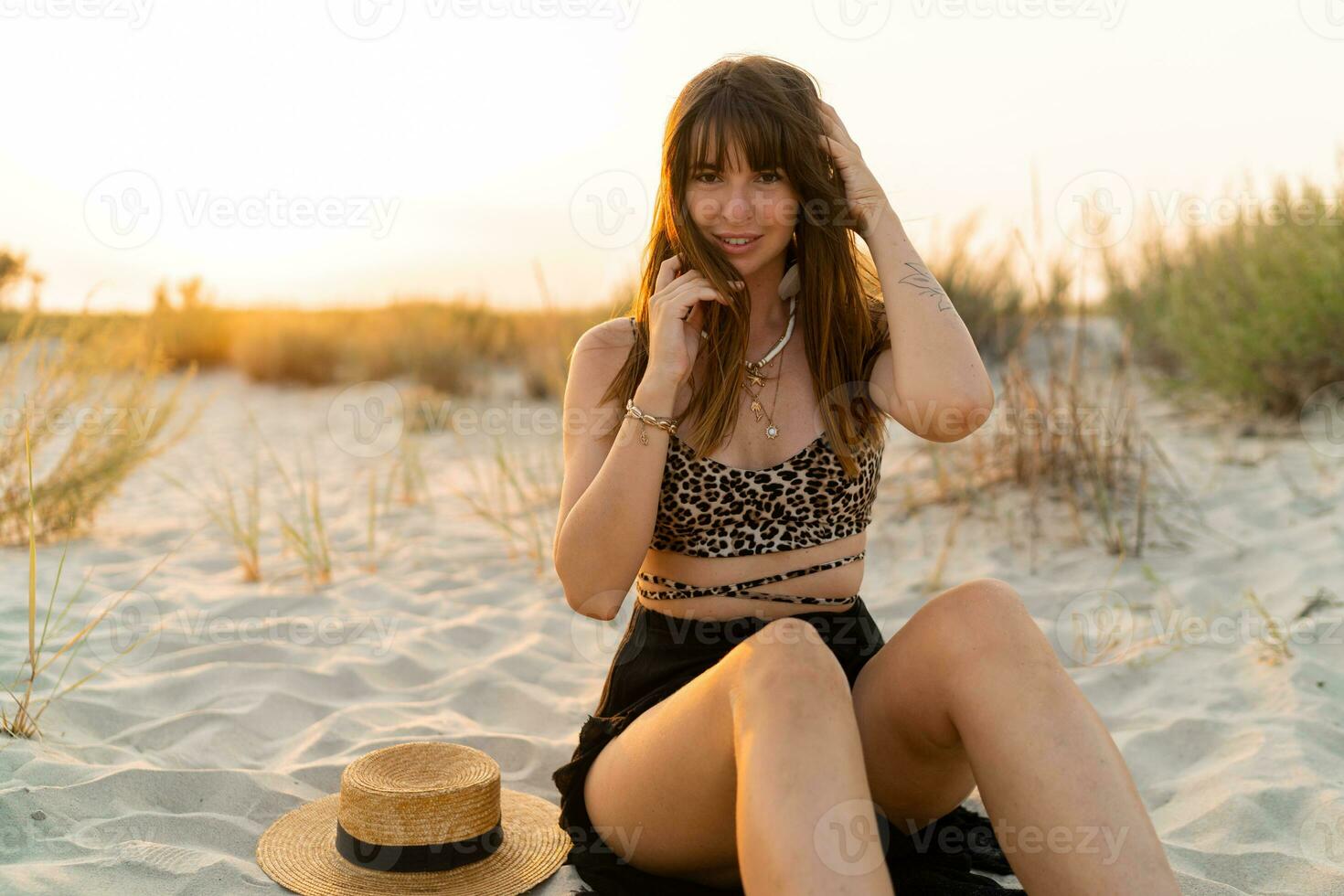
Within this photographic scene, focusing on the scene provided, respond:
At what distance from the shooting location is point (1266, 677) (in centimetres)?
295

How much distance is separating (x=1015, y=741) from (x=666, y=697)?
26.4 inches

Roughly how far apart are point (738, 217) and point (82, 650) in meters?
2.43

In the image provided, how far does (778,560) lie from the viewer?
210 cm

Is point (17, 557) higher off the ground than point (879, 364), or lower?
lower

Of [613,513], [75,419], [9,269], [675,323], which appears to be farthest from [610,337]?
[9,269]

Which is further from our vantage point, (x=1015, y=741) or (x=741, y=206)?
(x=741, y=206)

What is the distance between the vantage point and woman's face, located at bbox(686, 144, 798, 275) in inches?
81.0

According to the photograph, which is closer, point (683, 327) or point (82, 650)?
point (683, 327)

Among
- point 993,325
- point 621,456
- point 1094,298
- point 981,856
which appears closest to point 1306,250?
point 993,325

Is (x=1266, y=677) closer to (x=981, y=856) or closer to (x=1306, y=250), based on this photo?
(x=981, y=856)

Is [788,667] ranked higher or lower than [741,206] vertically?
lower

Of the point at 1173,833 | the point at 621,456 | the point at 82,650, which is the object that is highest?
the point at 621,456

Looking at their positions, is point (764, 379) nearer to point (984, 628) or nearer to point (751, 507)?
point (751, 507)

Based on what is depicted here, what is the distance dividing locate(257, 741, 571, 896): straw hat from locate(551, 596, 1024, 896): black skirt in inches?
4.9
